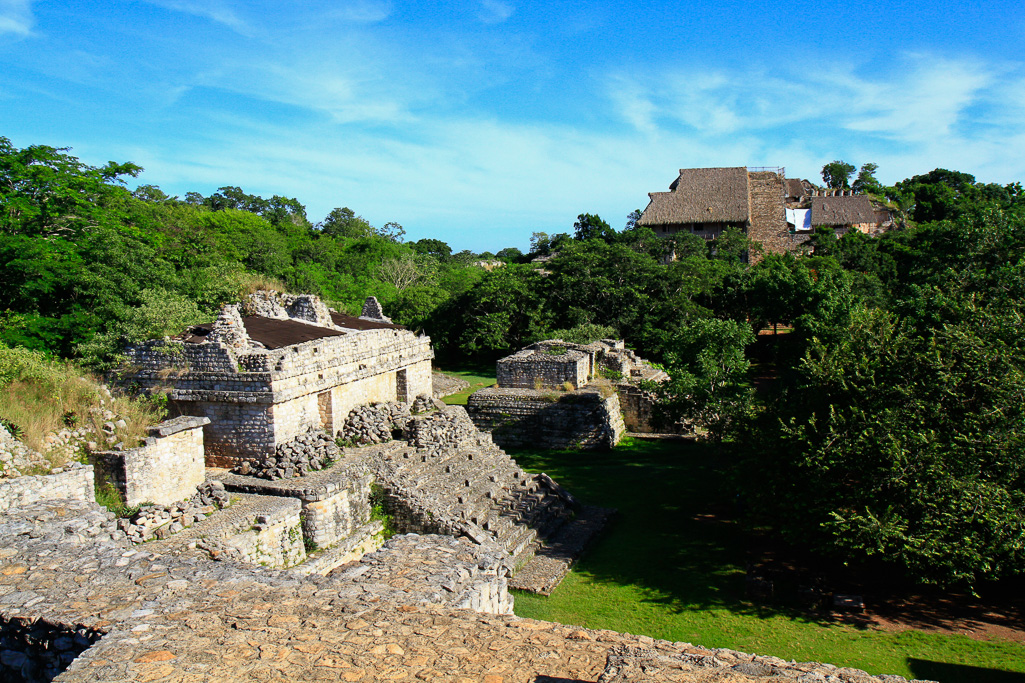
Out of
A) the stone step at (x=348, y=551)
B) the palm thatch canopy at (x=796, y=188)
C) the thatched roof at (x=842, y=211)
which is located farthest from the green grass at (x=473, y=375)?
the palm thatch canopy at (x=796, y=188)

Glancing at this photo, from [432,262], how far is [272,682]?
4612cm

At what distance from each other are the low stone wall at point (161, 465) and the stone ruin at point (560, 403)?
1039 centimetres

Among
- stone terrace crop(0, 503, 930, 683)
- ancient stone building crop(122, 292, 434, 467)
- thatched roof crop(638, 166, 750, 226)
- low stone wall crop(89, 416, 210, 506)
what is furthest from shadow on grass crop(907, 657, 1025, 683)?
thatched roof crop(638, 166, 750, 226)

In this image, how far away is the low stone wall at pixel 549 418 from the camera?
63.7 ft

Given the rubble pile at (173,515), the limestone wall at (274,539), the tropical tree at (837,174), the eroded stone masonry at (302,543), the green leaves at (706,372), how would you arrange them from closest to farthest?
1. the eroded stone masonry at (302,543)
2. the rubble pile at (173,515)
3. the limestone wall at (274,539)
4. the green leaves at (706,372)
5. the tropical tree at (837,174)

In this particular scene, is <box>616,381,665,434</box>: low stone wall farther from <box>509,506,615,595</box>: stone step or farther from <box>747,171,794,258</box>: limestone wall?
<box>747,171,794,258</box>: limestone wall

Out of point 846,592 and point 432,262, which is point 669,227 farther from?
point 846,592

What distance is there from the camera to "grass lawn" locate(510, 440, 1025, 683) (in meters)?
8.55

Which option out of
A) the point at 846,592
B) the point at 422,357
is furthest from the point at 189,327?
the point at 846,592

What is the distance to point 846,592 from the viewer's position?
1018cm

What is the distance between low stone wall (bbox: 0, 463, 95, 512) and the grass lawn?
20.9ft

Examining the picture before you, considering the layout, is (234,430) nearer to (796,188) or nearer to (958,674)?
(958,674)

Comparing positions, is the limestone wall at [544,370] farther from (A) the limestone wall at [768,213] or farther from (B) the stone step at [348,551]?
(A) the limestone wall at [768,213]

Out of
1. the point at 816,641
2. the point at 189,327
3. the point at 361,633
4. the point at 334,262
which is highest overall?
the point at 334,262
